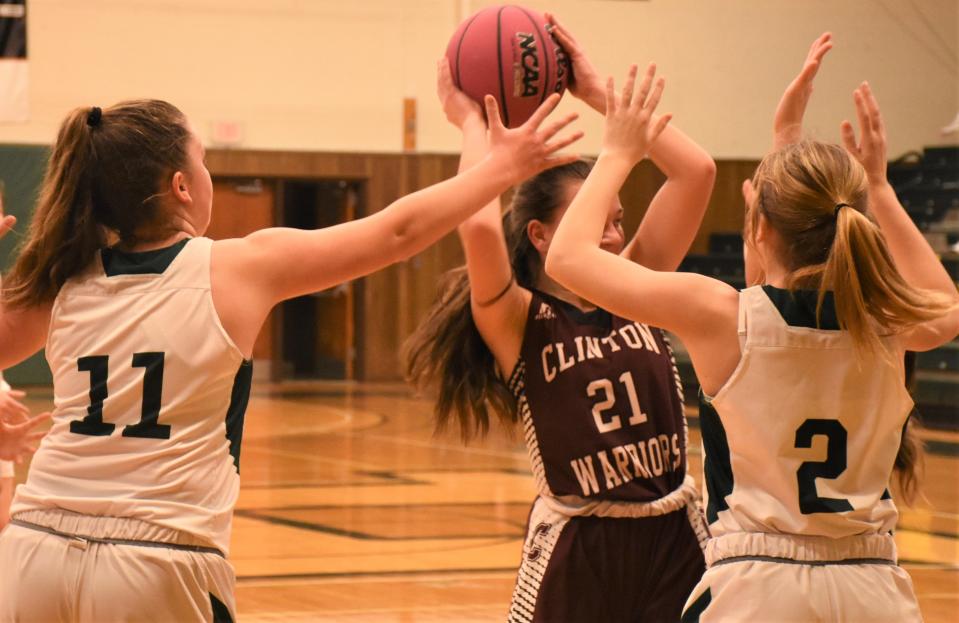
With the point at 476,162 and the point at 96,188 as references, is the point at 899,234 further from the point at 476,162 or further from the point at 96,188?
the point at 96,188

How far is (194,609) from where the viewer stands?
2.05 metres

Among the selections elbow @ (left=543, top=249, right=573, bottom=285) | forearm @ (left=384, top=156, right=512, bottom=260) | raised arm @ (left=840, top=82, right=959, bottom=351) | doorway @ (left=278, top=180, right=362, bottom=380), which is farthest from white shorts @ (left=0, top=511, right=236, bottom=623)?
doorway @ (left=278, top=180, right=362, bottom=380)

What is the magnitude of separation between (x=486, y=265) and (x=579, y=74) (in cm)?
46

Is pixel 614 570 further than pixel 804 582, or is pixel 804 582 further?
pixel 614 570

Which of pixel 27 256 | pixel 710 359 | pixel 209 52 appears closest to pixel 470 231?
pixel 710 359

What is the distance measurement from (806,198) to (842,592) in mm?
621

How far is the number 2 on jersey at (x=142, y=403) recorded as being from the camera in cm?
207

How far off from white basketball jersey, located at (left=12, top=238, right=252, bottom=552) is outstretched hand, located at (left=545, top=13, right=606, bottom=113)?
3.23 ft

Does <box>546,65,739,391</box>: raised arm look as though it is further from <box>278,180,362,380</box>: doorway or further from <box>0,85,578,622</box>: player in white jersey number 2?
<box>278,180,362,380</box>: doorway

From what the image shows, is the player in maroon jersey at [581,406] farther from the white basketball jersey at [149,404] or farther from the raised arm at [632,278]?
the white basketball jersey at [149,404]

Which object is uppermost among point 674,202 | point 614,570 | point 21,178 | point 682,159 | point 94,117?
point 94,117

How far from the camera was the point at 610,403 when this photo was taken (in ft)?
9.28

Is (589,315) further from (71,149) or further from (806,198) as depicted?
(71,149)

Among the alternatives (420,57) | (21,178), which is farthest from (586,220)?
(420,57)
